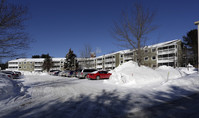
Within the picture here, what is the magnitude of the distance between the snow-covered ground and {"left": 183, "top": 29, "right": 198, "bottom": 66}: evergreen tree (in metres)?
27.6

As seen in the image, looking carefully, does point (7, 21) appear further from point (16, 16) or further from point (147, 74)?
point (147, 74)

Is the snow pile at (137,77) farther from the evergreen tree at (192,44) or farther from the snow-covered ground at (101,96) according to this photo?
the evergreen tree at (192,44)

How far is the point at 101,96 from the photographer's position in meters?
7.84

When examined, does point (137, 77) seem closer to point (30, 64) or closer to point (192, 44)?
point (192, 44)

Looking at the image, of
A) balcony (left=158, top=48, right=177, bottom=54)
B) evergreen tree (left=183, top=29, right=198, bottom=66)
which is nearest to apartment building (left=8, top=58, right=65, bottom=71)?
balcony (left=158, top=48, right=177, bottom=54)

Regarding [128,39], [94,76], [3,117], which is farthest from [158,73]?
[3,117]

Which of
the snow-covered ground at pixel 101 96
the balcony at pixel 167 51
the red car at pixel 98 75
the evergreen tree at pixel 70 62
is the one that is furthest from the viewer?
the evergreen tree at pixel 70 62

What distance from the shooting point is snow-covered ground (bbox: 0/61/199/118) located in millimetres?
5020

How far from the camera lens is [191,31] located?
4406cm

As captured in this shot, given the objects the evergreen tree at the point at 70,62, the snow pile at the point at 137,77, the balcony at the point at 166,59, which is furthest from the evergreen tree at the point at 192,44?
the evergreen tree at the point at 70,62

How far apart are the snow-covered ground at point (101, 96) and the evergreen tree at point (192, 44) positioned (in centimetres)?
2758

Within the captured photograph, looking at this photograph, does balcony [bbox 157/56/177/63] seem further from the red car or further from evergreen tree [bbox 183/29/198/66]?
the red car

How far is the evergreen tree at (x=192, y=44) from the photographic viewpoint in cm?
3924

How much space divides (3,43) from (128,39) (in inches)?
497
